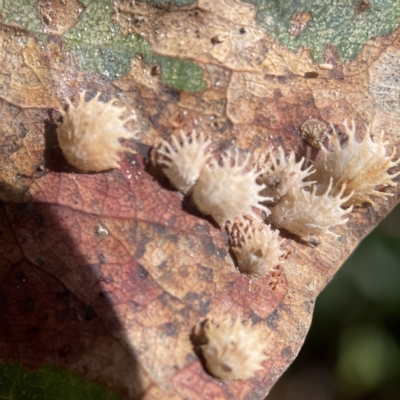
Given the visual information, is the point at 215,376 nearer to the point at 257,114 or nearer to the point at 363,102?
the point at 257,114

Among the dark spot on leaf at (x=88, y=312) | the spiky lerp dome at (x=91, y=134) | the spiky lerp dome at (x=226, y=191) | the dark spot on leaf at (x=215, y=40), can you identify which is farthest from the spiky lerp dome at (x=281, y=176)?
the dark spot on leaf at (x=88, y=312)

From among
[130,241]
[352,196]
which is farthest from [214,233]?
[352,196]

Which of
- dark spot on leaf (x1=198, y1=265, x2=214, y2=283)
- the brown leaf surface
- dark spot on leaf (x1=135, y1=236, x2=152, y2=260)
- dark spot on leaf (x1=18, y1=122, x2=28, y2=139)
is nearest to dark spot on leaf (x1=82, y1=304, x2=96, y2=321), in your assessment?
the brown leaf surface

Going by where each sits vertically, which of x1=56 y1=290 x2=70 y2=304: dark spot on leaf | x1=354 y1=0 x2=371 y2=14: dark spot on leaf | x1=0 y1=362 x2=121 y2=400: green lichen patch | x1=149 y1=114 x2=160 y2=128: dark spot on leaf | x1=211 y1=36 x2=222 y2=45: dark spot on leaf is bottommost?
x1=0 y1=362 x2=121 y2=400: green lichen patch

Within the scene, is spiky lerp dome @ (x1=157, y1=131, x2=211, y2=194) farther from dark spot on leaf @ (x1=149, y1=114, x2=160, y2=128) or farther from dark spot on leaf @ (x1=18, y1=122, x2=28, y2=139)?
dark spot on leaf @ (x1=18, y1=122, x2=28, y2=139)

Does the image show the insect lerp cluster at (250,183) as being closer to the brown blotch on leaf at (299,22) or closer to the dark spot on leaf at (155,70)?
the dark spot on leaf at (155,70)

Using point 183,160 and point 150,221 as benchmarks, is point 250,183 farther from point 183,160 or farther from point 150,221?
point 150,221
